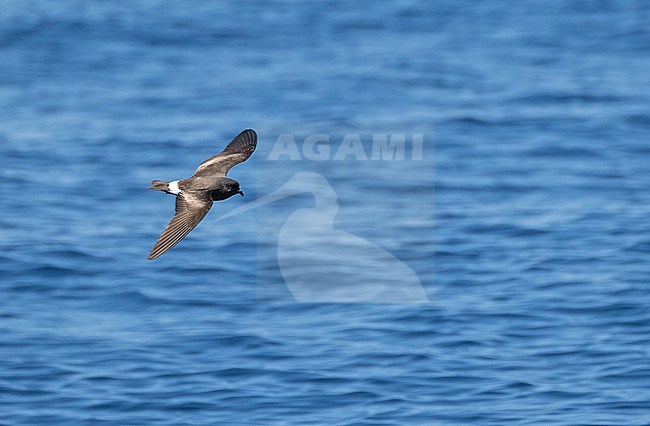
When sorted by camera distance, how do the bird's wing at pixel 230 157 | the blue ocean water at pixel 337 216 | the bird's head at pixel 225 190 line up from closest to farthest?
the bird's head at pixel 225 190, the bird's wing at pixel 230 157, the blue ocean water at pixel 337 216

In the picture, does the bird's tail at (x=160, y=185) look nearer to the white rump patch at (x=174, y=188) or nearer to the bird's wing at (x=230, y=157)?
the white rump patch at (x=174, y=188)

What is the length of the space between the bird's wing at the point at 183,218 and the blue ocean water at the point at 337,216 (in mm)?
2630

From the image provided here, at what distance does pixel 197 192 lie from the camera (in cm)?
850

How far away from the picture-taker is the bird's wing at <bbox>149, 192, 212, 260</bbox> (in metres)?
7.74

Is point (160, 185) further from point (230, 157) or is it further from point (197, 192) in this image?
point (230, 157)

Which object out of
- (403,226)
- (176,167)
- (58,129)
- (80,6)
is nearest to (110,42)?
(80,6)

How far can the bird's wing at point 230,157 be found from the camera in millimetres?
9172

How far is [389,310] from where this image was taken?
12891mm

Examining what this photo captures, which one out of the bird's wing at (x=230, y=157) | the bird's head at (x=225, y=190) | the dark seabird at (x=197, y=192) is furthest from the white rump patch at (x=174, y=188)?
the bird's wing at (x=230, y=157)

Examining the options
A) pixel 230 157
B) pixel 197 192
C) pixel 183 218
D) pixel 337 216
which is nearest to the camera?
pixel 183 218

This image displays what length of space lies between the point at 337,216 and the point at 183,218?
801 centimetres

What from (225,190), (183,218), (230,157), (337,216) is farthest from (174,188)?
(337,216)

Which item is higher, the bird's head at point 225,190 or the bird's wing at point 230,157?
the bird's wing at point 230,157

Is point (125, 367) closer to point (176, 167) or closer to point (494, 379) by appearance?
point (494, 379)
